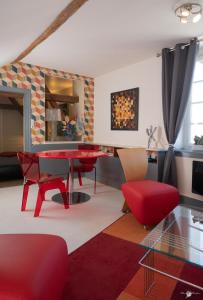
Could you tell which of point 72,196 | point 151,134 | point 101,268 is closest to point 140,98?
point 151,134

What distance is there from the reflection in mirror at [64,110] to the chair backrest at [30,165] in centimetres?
185

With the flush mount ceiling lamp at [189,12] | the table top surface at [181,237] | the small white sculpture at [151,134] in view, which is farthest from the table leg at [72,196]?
the flush mount ceiling lamp at [189,12]

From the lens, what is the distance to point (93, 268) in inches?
69.5

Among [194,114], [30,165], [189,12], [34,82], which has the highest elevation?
[189,12]

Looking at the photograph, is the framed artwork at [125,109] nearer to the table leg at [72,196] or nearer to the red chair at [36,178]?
the table leg at [72,196]

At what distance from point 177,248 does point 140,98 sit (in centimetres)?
298

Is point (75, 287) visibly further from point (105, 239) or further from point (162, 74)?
point (162, 74)

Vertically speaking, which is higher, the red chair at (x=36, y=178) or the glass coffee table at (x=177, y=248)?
the red chair at (x=36, y=178)

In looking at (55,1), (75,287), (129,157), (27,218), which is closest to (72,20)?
(55,1)

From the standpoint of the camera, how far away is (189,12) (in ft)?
7.51

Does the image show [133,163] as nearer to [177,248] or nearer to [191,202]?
[191,202]

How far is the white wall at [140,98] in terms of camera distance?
3.71m

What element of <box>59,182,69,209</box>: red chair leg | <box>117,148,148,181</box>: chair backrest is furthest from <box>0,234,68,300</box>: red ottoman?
<box>117,148,148,181</box>: chair backrest

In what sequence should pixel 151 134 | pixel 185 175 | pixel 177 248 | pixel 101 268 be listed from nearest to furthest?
pixel 177 248 < pixel 101 268 < pixel 185 175 < pixel 151 134
